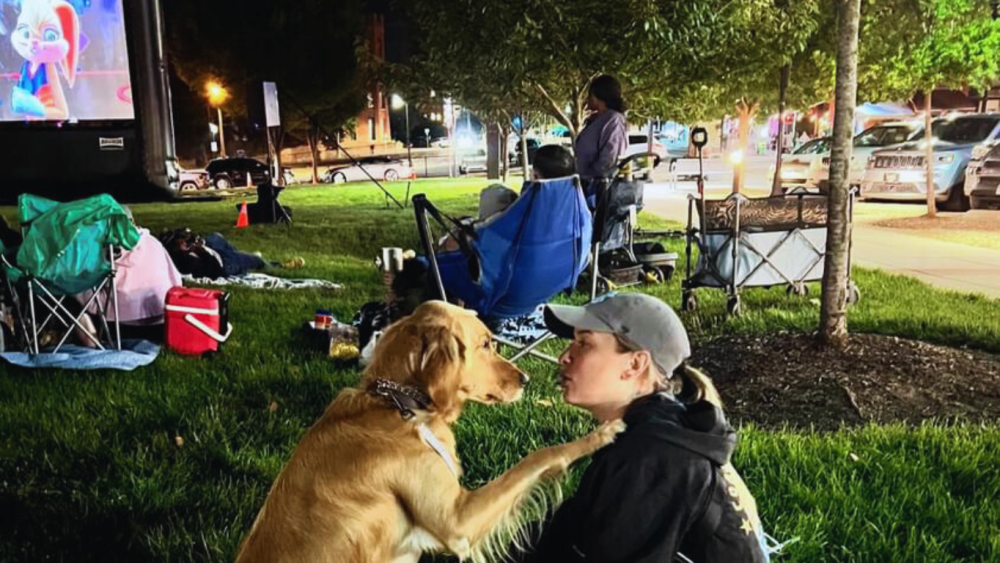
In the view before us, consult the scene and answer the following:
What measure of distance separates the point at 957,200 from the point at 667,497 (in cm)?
1568

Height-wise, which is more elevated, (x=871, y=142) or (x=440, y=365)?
(x=871, y=142)

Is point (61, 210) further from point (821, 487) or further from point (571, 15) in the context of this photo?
point (571, 15)

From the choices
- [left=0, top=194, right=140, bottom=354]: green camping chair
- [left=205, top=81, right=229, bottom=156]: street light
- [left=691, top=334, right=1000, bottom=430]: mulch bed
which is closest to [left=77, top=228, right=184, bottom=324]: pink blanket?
[left=0, top=194, right=140, bottom=354]: green camping chair

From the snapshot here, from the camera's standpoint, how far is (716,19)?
29.3 feet

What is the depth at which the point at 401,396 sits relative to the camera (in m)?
2.19

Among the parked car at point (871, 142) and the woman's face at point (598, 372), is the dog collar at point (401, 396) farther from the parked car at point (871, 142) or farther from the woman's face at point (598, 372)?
the parked car at point (871, 142)

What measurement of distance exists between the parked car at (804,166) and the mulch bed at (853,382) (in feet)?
48.2

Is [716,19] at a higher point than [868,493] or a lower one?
higher

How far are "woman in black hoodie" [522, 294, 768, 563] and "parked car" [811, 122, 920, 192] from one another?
16.9 m

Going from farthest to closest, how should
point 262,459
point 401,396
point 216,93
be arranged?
point 216,93, point 262,459, point 401,396

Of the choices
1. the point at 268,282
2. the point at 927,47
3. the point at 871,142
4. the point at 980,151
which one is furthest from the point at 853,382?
the point at 871,142

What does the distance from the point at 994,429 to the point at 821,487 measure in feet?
3.75

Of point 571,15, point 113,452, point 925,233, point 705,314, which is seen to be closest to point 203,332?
point 113,452

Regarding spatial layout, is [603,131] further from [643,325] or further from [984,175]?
[984,175]
